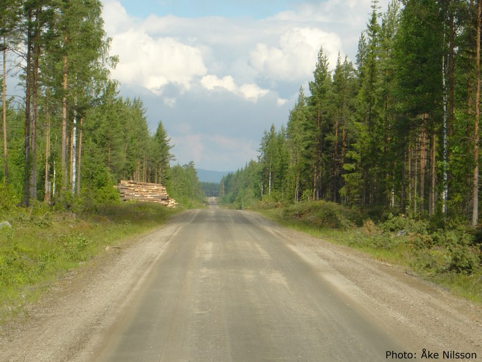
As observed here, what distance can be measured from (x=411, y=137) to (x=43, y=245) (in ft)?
81.0

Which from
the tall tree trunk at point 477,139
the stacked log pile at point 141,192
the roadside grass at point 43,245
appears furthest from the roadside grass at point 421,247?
the stacked log pile at point 141,192

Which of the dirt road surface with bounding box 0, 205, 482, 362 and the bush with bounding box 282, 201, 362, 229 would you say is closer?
the dirt road surface with bounding box 0, 205, 482, 362

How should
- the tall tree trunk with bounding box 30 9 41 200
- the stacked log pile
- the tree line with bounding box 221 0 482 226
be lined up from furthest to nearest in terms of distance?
the stacked log pile
the tall tree trunk with bounding box 30 9 41 200
the tree line with bounding box 221 0 482 226

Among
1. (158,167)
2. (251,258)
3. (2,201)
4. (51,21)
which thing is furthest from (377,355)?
(158,167)

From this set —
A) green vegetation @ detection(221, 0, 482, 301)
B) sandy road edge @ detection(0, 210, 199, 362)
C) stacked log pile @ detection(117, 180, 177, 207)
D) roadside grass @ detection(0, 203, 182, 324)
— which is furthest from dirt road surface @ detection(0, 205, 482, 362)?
stacked log pile @ detection(117, 180, 177, 207)

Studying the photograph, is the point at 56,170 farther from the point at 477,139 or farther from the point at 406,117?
the point at 477,139

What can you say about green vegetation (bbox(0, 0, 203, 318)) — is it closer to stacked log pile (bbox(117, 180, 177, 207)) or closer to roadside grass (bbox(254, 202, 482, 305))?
stacked log pile (bbox(117, 180, 177, 207))

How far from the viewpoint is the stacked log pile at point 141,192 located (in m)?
51.1

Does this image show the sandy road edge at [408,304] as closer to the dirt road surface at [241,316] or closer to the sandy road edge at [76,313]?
the dirt road surface at [241,316]

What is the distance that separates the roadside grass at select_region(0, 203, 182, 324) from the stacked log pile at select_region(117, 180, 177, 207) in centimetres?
2461

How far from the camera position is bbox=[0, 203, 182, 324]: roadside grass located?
9805 mm

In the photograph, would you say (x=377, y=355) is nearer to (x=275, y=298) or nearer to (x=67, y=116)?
(x=275, y=298)

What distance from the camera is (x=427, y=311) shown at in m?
8.16

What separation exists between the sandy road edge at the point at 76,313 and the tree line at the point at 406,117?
1317 cm
